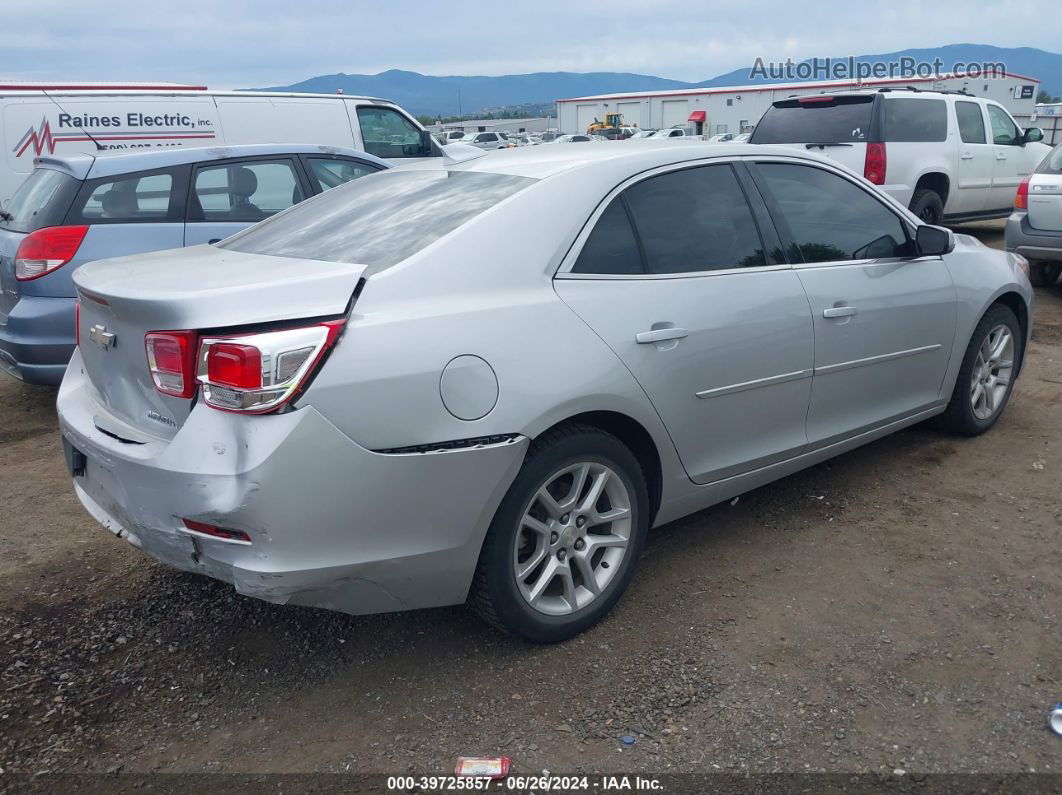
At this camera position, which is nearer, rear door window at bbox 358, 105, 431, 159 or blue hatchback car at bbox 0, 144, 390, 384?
blue hatchback car at bbox 0, 144, 390, 384

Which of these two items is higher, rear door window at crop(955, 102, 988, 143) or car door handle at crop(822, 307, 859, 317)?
rear door window at crop(955, 102, 988, 143)

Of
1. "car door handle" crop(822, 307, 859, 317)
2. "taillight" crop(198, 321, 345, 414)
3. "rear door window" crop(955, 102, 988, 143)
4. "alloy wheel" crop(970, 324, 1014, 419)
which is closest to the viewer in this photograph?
"taillight" crop(198, 321, 345, 414)

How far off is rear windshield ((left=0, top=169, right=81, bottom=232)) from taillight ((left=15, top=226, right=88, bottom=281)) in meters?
0.07

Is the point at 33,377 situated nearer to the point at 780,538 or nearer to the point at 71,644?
the point at 71,644

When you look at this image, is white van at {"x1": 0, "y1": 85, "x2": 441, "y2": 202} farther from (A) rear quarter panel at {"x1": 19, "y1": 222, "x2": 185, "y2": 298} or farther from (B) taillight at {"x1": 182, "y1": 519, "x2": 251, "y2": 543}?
(B) taillight at {"x1": 182, "y1": 519, "x2": 251, "y2": 543}

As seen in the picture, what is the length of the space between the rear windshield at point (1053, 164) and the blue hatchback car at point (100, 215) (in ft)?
21.8

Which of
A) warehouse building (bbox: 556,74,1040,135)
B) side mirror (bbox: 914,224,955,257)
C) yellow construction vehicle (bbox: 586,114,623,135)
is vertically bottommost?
yellow construction vehicle (bbox: 586,114,623,135)

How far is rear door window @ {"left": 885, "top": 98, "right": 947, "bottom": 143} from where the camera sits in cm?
1014

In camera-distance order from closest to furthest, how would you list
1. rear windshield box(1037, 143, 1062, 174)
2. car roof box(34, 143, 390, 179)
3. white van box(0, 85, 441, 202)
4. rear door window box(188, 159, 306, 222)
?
car roof box(34, 143, 390, 179)
rear door window box(188, 159, 306, 222)
white van box(0, 85, 441, 202)
rear windshield box(1037, 143, 1062, 174)

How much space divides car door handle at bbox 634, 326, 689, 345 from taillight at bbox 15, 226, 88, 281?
3958 millimetres

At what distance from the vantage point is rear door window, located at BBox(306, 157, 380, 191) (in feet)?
21.9

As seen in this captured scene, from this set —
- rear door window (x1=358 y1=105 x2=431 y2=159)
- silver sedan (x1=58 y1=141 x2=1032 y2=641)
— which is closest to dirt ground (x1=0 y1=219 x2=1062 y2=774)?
silver sedan (x1=58 y1=141 x2=1032 y2=641)

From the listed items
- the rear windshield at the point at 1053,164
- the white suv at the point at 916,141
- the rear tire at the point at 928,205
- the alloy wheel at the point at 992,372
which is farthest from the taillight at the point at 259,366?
the rear tire at the point at 928,205

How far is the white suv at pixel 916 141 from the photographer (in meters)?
9.99
